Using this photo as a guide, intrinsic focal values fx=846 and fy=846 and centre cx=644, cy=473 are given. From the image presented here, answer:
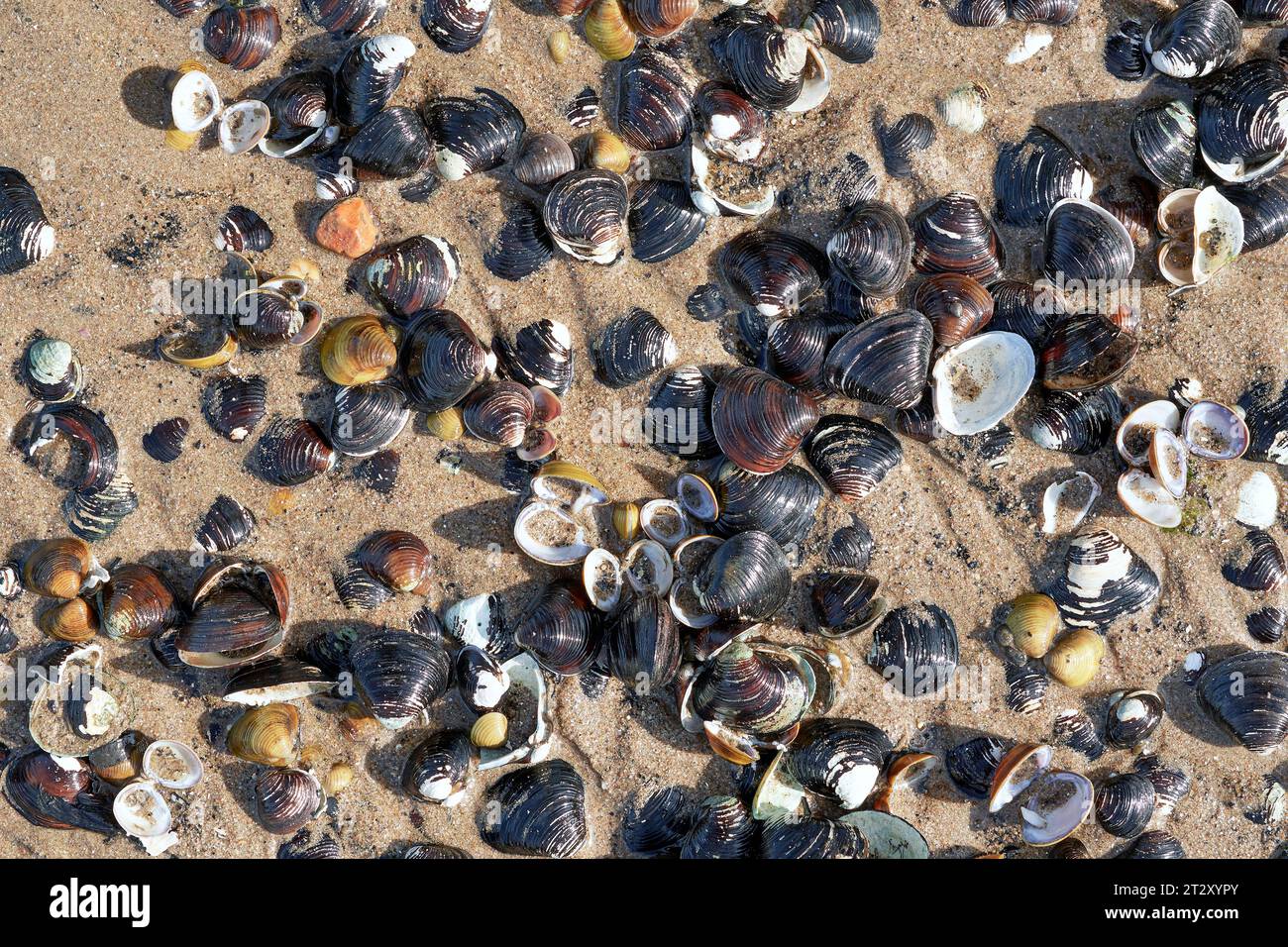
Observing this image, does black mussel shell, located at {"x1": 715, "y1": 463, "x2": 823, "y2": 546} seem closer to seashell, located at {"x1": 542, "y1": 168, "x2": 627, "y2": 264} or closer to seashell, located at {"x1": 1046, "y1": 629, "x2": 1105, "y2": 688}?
seashell, located at {"x1": 542, "y1": 168, "x2": 627, "y2": 264}

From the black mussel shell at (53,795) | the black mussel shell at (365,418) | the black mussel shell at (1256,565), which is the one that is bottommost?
the black mussel shell at (53,795)

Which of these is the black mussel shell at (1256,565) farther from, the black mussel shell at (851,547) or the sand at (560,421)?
the black mussel shell at (851,547)

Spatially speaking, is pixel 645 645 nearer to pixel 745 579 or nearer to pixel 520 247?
pixel 745 579

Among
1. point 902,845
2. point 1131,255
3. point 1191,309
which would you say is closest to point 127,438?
point 902,845

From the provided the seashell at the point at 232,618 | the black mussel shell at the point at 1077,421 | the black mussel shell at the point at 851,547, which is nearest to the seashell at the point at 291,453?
the seashell at the point at 232,618

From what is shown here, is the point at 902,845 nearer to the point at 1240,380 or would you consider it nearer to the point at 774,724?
the point at 774,724

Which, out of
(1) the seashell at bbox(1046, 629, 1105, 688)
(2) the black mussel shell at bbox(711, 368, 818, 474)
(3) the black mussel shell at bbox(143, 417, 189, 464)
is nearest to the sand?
(3) the black mussel shell at bbox(143, 417, 189, 464)
